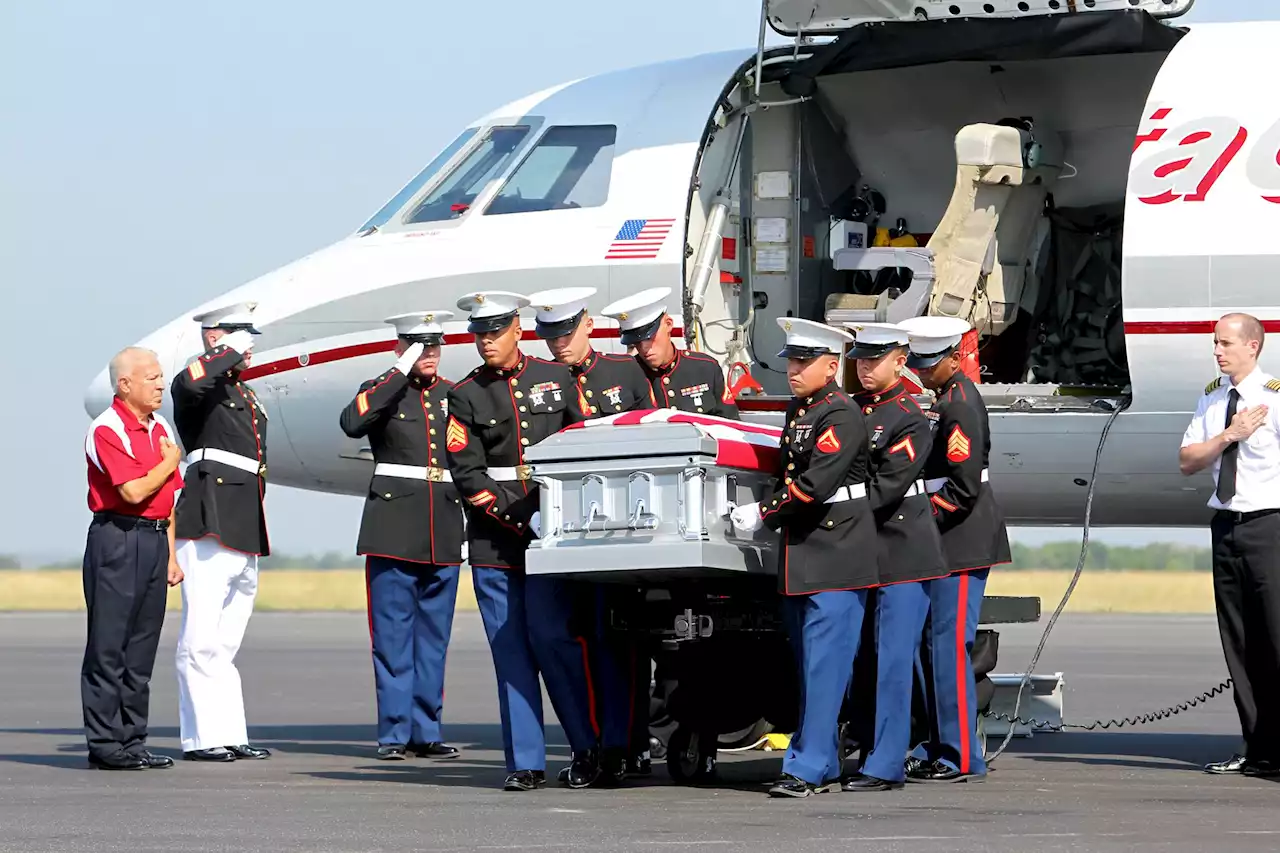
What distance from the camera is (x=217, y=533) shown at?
11.3 meters

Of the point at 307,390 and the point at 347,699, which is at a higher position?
the point at 307,390

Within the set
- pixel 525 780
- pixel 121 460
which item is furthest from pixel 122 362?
pixel 525 780

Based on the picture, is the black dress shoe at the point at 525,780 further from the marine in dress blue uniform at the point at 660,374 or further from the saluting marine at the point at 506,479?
Result: the marine in dress blue uniform at the point at 660,374

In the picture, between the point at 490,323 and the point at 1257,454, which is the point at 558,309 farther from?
the point at 1257,454

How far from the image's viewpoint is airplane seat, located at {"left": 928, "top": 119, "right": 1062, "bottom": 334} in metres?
12.3

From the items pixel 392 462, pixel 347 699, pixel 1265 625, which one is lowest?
pixel 347 699

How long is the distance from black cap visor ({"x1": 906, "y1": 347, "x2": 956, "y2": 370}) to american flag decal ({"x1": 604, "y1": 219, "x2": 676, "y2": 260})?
2.63m

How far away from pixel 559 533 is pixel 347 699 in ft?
24.9

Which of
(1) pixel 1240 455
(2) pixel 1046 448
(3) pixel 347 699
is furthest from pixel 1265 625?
(3) pixel 347 699

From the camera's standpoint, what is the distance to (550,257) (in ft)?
42.2

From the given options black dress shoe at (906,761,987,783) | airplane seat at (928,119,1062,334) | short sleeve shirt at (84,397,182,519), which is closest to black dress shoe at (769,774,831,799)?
black dress shoe at (906,761,987,783)

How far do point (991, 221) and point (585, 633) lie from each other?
13.1 ft

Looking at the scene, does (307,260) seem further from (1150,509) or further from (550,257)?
(1150,509)

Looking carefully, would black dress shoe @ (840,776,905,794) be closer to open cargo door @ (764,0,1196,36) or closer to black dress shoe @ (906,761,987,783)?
black dress shoe @ (906,761,987,783)
